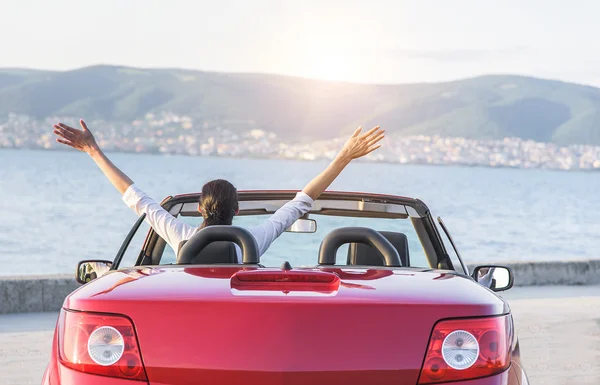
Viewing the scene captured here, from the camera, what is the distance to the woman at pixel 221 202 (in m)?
4.77

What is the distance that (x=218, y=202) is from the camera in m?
4.76

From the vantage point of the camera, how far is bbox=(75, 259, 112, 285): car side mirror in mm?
4891

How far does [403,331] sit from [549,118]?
14561cm

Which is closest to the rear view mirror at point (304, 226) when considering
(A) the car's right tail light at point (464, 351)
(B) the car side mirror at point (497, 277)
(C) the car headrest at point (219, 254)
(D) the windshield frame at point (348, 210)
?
(D) the windshield frame at point (348, 210)

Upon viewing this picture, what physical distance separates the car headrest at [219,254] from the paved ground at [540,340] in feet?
13.3

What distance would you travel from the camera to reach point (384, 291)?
3.35 metres

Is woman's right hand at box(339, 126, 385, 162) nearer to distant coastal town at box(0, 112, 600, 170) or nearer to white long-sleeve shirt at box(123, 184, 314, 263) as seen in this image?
white long-sleeve shirt at box(123, 184, 314, 263)

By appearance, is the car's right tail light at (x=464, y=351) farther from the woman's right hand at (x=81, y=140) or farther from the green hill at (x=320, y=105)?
the green hill at (x=320, y=105)

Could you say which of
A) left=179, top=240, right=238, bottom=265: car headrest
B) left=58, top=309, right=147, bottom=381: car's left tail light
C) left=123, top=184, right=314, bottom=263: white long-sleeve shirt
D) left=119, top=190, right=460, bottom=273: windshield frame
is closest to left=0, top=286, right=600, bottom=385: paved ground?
left=119, top=190, right=460, bottom=273: windshield frame

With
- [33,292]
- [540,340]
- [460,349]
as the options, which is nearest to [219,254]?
[460,349]

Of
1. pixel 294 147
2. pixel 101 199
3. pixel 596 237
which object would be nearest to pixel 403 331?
pixel 596 237

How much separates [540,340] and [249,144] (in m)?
130

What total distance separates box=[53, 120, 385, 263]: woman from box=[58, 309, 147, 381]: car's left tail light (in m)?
1.39

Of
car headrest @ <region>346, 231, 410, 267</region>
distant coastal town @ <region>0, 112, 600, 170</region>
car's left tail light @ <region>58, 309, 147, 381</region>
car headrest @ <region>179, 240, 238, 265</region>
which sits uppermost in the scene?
distant coastal town @ <region>0, 112, 600, 170</region>
